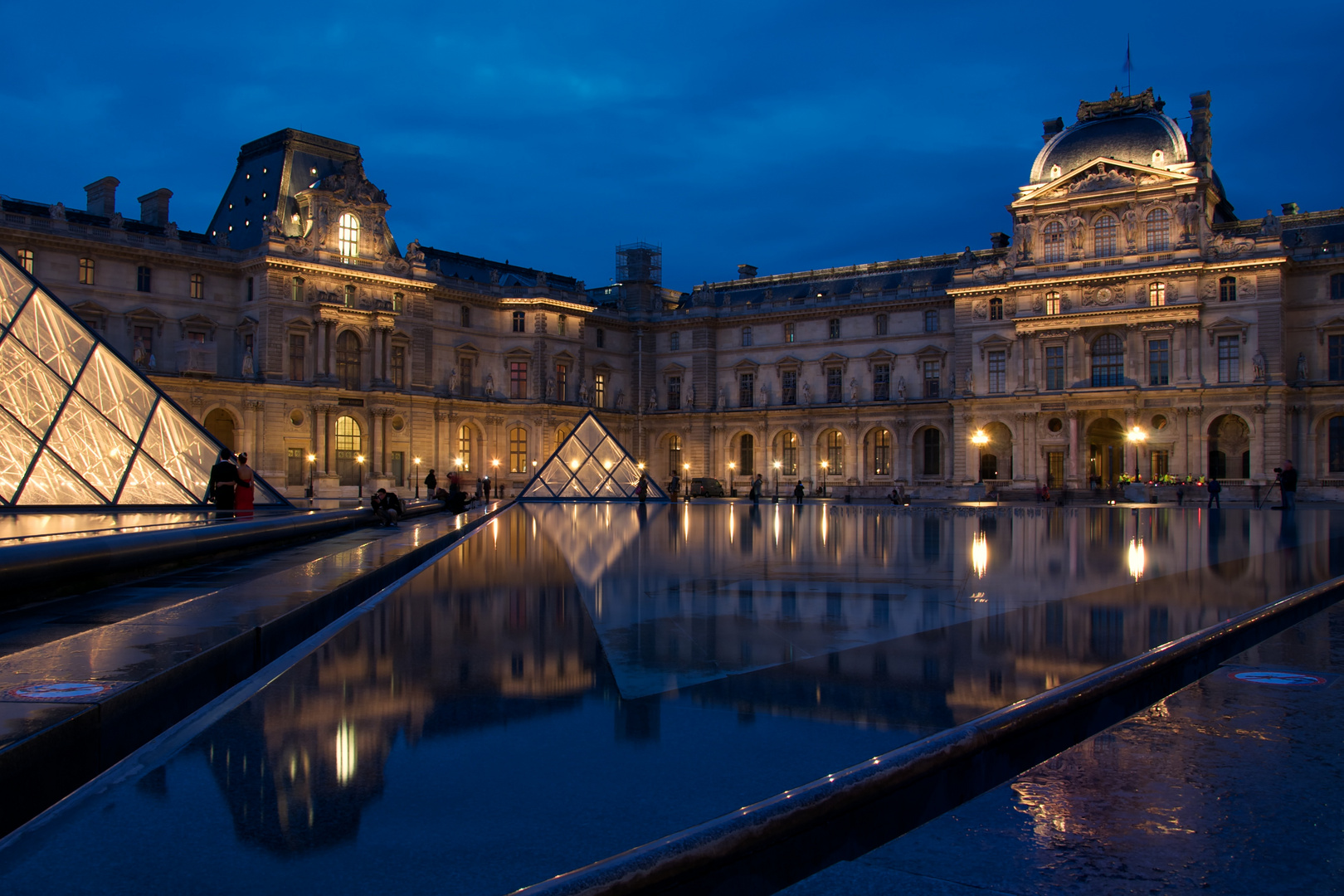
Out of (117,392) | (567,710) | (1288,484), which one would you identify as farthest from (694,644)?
(1288,484)

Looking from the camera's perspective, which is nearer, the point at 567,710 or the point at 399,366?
the point at 567,710

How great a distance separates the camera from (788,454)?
60.6 m

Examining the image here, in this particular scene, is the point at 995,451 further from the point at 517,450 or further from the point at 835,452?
the point at 517,450

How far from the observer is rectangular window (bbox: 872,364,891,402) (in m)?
57.5

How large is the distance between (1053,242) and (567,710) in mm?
51058

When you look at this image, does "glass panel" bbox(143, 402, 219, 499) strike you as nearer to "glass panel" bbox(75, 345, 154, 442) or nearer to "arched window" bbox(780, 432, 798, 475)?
"glass panel" bbox(75, 345, 154, 442)

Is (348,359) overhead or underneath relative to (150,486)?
overhead

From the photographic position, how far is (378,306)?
4884cm

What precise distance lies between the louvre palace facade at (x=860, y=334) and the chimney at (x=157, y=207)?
21 centimetres

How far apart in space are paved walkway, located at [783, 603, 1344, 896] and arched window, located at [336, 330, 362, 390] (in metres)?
48.0

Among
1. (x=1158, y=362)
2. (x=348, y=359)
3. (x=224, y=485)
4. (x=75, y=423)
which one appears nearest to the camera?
(x=75, y=423)

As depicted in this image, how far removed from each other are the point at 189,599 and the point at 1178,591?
25.6 ft

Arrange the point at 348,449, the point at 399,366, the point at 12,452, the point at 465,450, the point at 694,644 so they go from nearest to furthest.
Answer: the point at 694,644 < the point at 12,452 < the point at 348,449 < the point at 399,366 < the point at 465,450

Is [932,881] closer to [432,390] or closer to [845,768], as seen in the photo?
[845,768]
